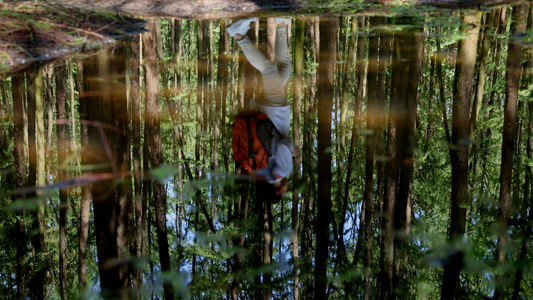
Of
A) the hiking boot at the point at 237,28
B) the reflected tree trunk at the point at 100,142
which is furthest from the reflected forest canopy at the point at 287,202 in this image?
the hiking boot at the point at 237,28

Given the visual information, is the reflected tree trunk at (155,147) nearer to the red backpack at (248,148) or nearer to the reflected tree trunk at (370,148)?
the red backpack at (248,148)

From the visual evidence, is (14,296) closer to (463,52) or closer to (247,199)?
(247,199)

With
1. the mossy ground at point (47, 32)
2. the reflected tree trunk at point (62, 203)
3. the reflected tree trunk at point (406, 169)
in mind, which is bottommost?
the reflected tree trunk at point (62, 203)

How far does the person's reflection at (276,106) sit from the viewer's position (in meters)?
5.49

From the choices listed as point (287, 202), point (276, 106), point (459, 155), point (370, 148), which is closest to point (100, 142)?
point (287, 202)

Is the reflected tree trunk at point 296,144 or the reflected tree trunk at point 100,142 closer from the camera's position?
the reflected tree trunk at point 296,144

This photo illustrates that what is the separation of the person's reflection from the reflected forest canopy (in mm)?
29

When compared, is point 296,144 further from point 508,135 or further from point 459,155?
point 508,135

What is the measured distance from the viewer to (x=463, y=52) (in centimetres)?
667

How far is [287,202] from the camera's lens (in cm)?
532

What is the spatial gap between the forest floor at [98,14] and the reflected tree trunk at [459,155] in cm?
256

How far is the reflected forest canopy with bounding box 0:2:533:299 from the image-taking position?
4004 mm

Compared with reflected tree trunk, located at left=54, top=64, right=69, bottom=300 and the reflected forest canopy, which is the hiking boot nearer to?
the reflected forest canopy

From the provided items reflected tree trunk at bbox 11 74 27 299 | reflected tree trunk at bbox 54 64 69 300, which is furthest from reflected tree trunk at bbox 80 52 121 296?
reflected tree trunk at bbox 11 74 27 299
